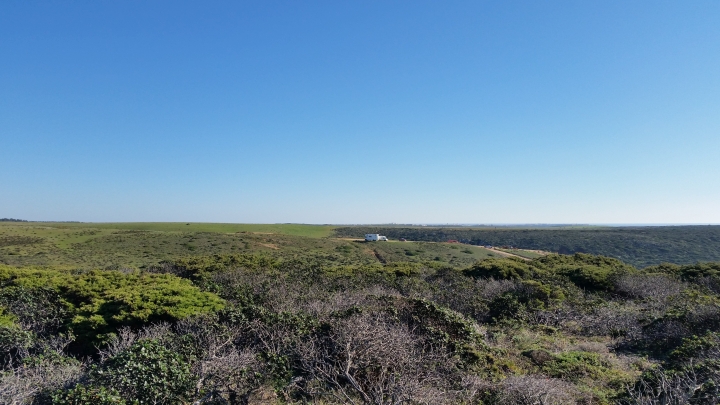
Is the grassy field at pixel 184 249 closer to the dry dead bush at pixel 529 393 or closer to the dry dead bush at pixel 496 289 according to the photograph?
the dry dead bush at pixel 496 289

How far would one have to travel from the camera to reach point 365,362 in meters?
7.10

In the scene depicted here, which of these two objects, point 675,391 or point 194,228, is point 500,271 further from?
point 194,228

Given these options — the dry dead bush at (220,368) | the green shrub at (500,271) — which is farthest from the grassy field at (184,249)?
the dry dead bush at (220,368)

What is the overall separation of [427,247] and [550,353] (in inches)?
1778

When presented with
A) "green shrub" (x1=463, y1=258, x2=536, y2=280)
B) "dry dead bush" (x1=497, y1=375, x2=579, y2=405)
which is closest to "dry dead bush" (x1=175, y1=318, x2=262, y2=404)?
"dry dead bush" (x1=497, y1=375, x2=579, y2=405)

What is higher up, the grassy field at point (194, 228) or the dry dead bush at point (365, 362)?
the grassy field at point (194, 228)

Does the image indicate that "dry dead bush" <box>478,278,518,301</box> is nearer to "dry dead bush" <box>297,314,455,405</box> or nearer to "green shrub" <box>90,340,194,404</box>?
"dry dead bush" <box>297,314,455,405</box>

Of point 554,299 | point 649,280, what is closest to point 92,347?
point 554,299

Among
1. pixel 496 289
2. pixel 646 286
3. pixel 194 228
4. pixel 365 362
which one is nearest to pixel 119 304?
pixel 365 362

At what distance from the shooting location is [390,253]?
49.8 meters

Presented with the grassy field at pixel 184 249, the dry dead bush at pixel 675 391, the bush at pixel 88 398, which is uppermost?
the bush at pixel 88 398

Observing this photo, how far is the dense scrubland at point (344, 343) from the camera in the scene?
19.7 feet

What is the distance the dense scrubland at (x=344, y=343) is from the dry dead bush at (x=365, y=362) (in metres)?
0.04

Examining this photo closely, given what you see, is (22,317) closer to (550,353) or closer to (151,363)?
(151,363)
